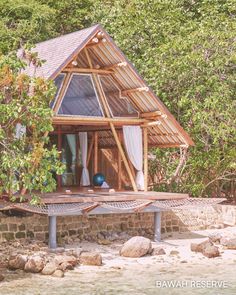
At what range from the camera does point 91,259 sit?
43.2 ft

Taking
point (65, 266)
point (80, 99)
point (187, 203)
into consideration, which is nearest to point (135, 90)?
point (80, 99)

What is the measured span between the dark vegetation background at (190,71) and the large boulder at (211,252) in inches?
203

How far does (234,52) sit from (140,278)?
1022 centimetres

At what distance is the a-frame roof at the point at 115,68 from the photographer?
1566 cm

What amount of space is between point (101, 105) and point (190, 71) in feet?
13.8

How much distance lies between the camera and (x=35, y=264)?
40.9 ft

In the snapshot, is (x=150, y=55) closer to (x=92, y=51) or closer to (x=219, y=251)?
(x=92, y=51)

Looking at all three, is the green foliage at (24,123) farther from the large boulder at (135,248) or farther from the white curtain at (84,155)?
the white curtain at (84,155)

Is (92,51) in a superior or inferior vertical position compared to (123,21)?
inferior

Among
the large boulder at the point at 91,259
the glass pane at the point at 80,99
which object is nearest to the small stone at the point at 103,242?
the large boulder at the point at 91,259

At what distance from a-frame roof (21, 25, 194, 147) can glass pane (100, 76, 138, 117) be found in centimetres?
18

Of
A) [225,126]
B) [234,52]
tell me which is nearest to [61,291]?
[225,126]

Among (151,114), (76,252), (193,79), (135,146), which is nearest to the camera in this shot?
(76,252)

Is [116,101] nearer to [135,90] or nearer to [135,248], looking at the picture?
[135,90]
